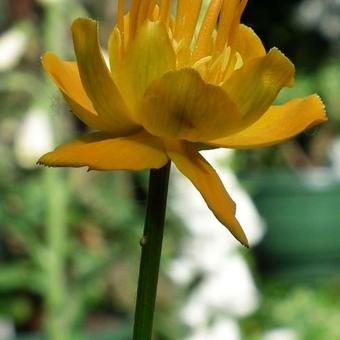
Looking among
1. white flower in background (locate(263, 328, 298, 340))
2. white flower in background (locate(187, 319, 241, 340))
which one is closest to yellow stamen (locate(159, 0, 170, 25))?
white flower in background (locate(187, 319, 241, 340))

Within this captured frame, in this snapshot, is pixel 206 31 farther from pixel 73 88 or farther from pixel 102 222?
pixel 102 222

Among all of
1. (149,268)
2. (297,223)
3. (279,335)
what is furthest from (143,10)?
(297,223)

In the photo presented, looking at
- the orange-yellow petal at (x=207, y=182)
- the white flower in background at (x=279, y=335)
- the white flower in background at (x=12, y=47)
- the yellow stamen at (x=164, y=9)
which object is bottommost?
the white flower in background at (x=279, y=335)

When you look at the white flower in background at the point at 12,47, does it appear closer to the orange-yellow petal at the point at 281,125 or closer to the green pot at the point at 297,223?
the orange-yellow petal at the point at 281,125

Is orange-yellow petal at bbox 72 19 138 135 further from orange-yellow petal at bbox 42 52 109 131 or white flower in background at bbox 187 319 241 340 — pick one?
white flower in background at bbox 187 319 241 340

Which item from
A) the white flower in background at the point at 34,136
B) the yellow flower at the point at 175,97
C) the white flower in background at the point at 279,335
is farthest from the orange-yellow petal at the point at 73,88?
the white flower in background at the point at 279,335
